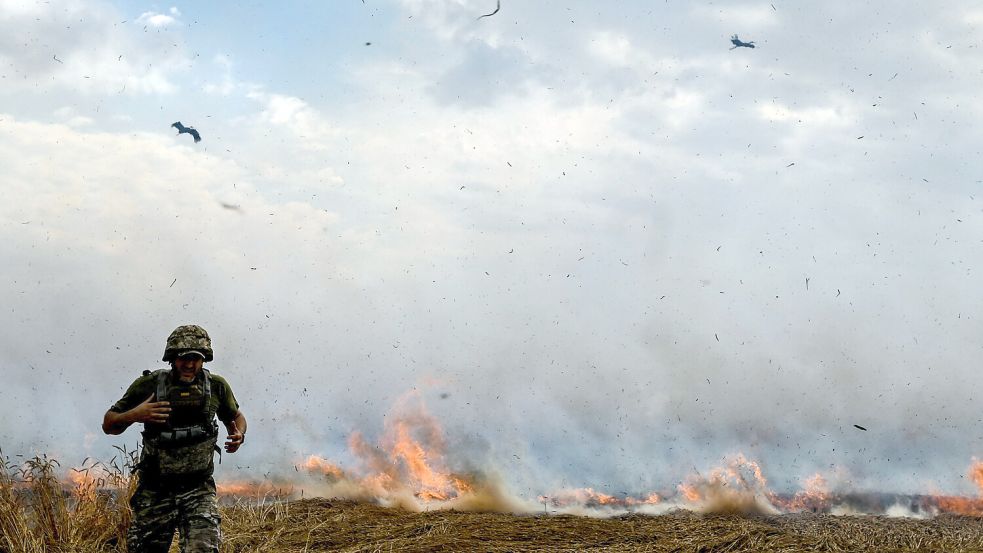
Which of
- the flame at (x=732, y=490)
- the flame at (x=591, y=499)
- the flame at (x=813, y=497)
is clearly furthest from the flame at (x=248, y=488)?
the flame at (x=813, y=497)

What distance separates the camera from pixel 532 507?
14.1 metres

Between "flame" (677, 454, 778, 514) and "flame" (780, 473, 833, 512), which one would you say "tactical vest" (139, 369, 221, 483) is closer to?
"flame" (677, 454, 778, 514)

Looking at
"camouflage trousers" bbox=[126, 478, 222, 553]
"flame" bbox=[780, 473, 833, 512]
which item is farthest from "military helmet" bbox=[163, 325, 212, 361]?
"flame" bbox=[780, 473, 833, 512]

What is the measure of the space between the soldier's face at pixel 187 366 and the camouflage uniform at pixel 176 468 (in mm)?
51

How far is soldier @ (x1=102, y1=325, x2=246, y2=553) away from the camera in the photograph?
6.43 metres

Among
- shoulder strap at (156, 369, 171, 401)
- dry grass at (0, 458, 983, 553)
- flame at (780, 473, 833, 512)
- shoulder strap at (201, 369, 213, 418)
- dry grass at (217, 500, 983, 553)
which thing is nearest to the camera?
shoulder strap at (156, 369, 171, 401)

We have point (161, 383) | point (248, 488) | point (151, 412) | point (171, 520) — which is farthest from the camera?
point (248, 488)

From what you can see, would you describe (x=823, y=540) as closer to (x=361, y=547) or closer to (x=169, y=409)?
(x=361, y=547)

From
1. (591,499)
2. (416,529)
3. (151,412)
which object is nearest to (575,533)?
(416,529)

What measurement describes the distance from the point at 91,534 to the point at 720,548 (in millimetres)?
7144

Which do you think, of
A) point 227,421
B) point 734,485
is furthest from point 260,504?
point 734,485

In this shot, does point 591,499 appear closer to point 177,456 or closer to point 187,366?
point 177,456

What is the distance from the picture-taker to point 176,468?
6.48 metres

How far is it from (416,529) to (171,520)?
4.71 meters
